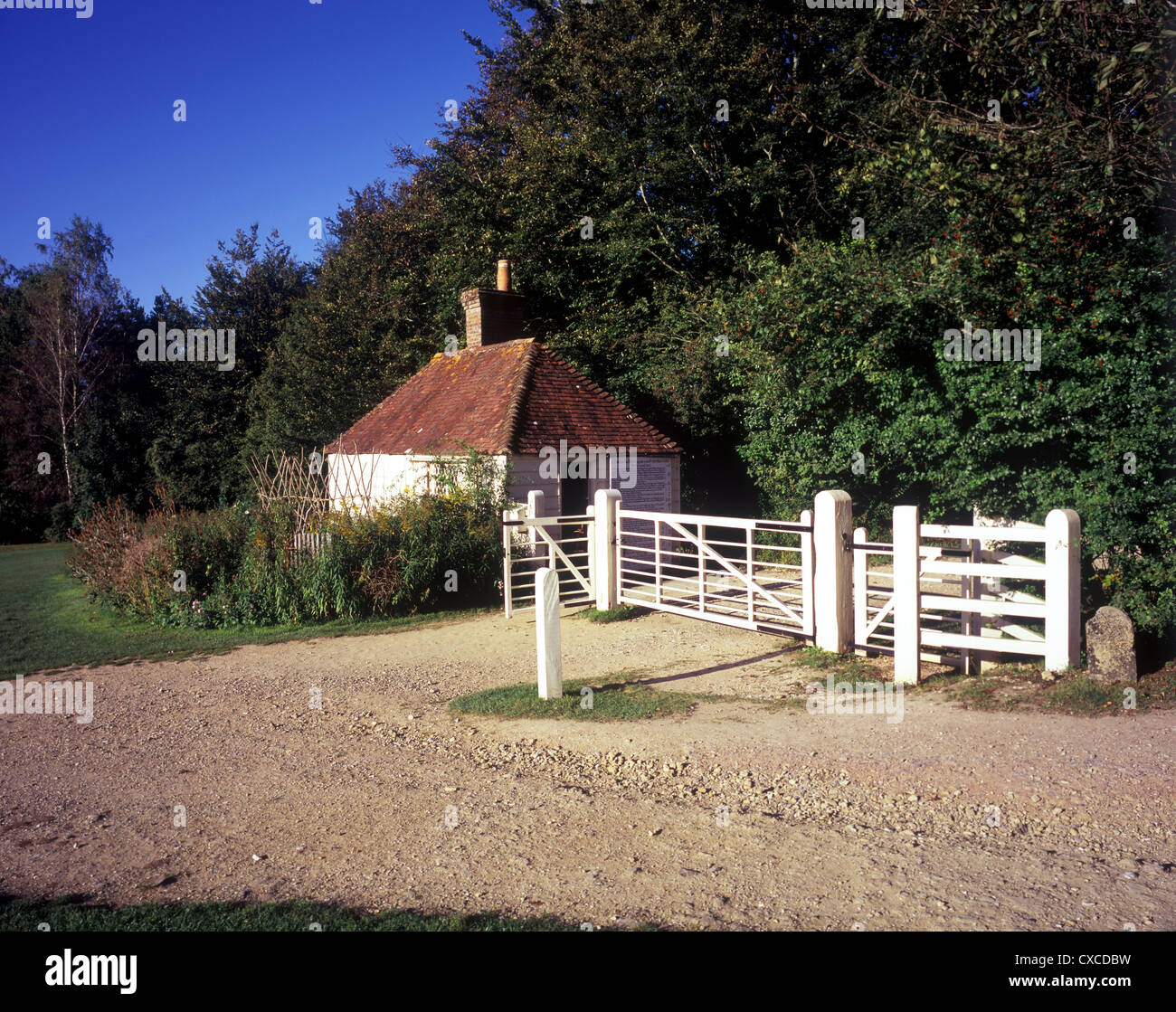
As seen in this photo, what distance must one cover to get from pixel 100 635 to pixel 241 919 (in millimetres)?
10426

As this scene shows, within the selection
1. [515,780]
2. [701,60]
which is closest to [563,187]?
[701,60]

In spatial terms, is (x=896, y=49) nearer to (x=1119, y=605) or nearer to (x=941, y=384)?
(x=941, y=384)

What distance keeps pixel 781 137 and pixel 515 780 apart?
19821mm

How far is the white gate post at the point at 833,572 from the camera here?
30.3 ft

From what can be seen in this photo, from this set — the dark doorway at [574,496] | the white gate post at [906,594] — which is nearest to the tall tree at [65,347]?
the dark doorway at [574,496]

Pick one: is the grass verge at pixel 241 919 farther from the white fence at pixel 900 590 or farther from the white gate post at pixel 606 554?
the white gate post at pixel 606 554

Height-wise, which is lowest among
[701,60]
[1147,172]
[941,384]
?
[941,384]

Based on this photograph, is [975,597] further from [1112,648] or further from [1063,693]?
[1063,693]

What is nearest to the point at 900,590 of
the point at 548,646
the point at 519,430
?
the point at 548,646

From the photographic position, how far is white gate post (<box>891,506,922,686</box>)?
827 cm

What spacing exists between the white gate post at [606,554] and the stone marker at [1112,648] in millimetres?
7099

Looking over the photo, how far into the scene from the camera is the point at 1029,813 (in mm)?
5328

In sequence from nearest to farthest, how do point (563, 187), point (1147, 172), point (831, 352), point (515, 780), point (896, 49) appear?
1. point (515, 780)
2. point (1147, 172)
3. point (831, 352)
4. point (896, 49)
5. point (563, 187)
